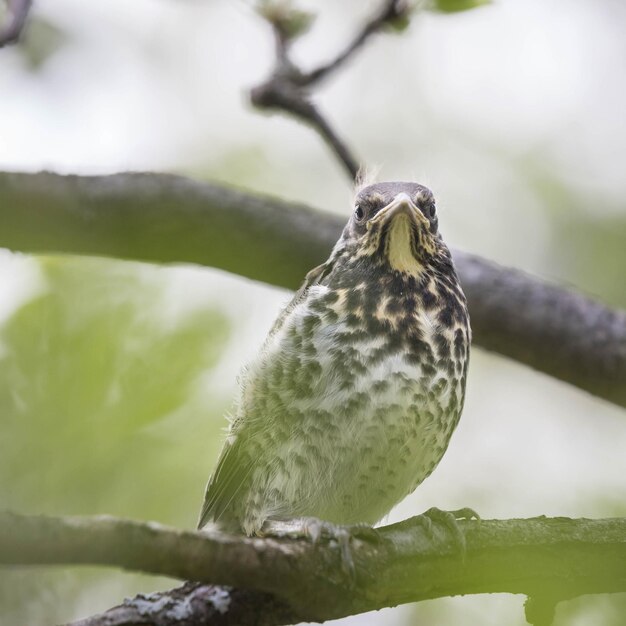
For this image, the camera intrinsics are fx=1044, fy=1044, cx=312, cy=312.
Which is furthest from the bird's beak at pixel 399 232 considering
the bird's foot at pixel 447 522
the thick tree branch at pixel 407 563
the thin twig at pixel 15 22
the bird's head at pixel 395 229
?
the thin twig at pixel 15 22

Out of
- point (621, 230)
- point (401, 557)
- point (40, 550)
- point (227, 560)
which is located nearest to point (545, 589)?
point (401, 557)

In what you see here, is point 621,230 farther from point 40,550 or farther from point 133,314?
point 40,550

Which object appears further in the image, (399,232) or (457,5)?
(399,232)

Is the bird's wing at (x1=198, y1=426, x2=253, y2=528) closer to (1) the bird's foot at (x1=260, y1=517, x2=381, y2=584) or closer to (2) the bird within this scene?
(2) the bird

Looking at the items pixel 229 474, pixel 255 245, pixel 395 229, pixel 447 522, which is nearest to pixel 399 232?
pixel 395 229

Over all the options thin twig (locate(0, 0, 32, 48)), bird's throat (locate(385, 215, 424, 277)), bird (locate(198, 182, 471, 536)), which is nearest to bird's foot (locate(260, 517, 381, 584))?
bird (locate(198, 182, 471, 536))

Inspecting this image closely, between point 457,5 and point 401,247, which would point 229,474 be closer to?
point 401,247

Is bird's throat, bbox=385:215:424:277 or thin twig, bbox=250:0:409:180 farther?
thin twig, bbox=250:0:409:180
